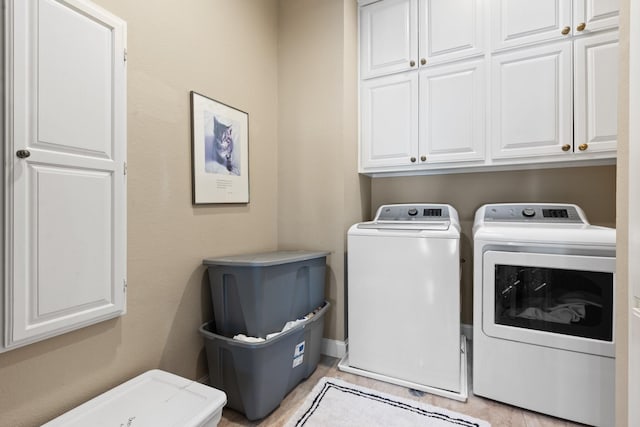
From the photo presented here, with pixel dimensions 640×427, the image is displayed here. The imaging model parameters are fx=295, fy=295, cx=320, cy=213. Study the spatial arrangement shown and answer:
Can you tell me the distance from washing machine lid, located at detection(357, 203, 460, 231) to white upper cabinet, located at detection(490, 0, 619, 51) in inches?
42.9

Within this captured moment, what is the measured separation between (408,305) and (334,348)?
71 centimetres

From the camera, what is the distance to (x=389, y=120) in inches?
86.4

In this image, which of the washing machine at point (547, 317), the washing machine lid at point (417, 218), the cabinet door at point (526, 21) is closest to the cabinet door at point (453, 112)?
the cabinet door at point (526, 21)

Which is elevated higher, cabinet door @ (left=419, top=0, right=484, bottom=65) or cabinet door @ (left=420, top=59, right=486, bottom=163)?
cabinet door @ (left=419, top=0, right=484, bottom=65)

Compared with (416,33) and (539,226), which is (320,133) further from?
(539,226)

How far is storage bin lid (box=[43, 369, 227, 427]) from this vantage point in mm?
1011

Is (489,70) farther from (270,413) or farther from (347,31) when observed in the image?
(270,413)

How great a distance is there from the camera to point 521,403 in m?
1.54

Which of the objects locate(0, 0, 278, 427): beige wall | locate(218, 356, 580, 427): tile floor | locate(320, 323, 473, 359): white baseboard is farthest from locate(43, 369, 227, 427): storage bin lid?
locate(320, 323, 473, 359): white baseboard

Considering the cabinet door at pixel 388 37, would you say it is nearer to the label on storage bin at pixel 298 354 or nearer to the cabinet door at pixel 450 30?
the cabinet door at pixel 450 30

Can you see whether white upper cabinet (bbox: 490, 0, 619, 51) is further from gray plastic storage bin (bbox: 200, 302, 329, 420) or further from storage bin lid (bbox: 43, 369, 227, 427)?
storage bin lid (bbox: 43, 369, 227, 427)

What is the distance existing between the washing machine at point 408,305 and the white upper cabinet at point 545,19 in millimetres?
1171

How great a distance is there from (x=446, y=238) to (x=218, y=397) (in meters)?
1.37

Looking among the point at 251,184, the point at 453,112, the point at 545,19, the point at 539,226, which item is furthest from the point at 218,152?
the point at 545,19
